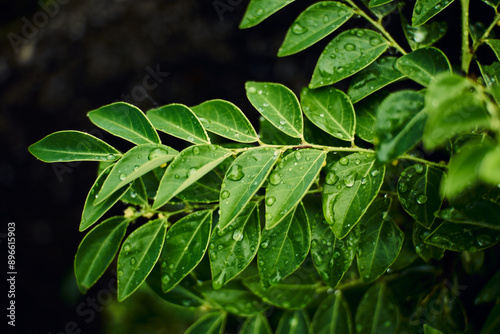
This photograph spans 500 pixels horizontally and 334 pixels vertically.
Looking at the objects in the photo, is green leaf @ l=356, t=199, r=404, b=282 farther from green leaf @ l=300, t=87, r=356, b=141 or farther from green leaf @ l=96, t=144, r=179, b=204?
green leaf @ l=96, t=144, r=179, b=204

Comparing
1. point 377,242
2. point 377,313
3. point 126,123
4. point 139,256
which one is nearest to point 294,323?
point 377,313

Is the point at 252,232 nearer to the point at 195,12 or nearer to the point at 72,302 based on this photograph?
the point at 195,12

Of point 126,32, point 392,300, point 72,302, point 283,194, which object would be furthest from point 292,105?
point 72,302

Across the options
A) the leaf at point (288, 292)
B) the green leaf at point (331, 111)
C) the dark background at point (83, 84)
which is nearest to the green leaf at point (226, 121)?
the green leaf at point (331, 111)

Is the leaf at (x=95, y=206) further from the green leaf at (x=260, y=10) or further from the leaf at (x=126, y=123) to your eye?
the green leaf at (x=260, y=10)

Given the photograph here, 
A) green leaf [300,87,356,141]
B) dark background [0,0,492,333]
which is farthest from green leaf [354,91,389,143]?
dark background [0,0,492,333]

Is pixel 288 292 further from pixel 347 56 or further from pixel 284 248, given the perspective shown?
pixel 347 56
